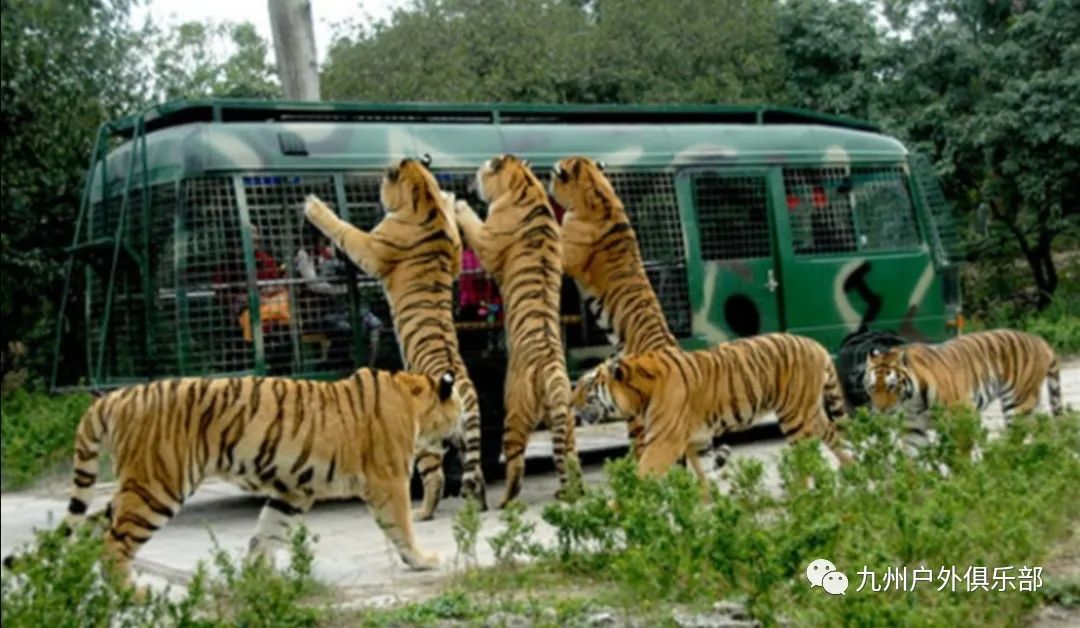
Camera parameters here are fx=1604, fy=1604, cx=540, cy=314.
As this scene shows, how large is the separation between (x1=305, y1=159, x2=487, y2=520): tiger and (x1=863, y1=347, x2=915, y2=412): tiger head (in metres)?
2.32

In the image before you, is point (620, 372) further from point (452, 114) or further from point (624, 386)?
point (452, 114)

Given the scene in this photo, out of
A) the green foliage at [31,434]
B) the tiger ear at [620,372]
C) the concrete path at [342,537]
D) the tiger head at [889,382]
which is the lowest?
the concrete path at [342,537]

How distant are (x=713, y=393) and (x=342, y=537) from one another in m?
2.24

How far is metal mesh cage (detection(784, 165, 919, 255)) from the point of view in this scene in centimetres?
1185

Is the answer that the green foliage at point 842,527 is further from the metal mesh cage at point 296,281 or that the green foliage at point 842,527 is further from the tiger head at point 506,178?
the tiger head at point 506,178

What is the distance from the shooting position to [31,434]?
3.48 m

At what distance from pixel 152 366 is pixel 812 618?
477cm

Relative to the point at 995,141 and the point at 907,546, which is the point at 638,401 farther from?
the point at 995,141

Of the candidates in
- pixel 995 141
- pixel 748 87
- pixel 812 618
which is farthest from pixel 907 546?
pixel 748 87

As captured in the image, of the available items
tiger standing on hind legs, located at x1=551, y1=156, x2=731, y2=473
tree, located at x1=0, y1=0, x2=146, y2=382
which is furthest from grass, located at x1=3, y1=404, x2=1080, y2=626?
tiger standing on hind legs, located at x1=551, y1=156, x2=731, y2=473

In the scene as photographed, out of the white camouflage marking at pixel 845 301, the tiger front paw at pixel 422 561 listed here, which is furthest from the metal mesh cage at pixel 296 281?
the white camouflage marking at pixel 845 301

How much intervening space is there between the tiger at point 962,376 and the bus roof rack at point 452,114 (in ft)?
8.91

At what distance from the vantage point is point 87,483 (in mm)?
6426

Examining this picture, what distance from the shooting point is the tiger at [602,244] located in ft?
33.9
